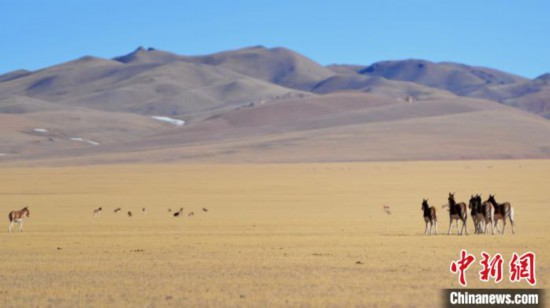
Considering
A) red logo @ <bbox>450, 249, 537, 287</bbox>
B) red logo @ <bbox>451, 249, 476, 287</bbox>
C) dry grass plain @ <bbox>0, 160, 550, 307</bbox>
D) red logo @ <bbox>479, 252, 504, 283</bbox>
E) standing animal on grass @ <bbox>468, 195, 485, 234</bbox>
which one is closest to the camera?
dry grass plain @ <bbox>0, 160, 550, 307</bbox>

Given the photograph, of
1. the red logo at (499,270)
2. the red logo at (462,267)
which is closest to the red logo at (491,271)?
the red logo at (499,270)

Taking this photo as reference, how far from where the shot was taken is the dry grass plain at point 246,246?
1593cm

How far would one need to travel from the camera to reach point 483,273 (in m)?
17.1

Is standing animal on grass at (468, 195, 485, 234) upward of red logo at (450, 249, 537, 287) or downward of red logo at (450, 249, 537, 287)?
upward

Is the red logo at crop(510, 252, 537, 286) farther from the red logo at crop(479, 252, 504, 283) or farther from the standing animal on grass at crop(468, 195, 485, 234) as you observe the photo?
the standing animal on grass at crop(468, 195, 485, 234)

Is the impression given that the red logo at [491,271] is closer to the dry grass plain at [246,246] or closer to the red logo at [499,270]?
the red logo at [499,270]

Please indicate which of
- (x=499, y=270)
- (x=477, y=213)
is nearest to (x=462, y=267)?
(x=499, y=270)

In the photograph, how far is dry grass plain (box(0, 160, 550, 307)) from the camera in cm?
1593

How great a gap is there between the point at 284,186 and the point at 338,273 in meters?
40.4

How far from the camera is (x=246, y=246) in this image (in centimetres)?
2431

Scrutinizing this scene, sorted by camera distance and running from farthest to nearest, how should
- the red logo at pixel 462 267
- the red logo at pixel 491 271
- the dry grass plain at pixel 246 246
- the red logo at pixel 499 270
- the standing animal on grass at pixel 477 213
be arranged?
the standing animal on grass at pixel 477 213 < the red logo at pixel 491 271 < the red logo at pixel 499 270 < the red logo at pixel 462 267 < the dry grass plain at pixel 246 246

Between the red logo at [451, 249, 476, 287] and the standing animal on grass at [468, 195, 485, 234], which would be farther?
the standing animal on grass at [468, 195, 485, 234]

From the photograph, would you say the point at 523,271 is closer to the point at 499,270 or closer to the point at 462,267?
the point at 499,270

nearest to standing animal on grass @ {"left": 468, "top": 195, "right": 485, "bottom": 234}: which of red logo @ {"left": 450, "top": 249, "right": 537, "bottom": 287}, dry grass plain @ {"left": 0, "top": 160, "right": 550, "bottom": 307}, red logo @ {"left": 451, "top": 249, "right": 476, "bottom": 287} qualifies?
dry grass plain @ {"left": 0, "top": 160, "right": 550, "bottom": 307}
